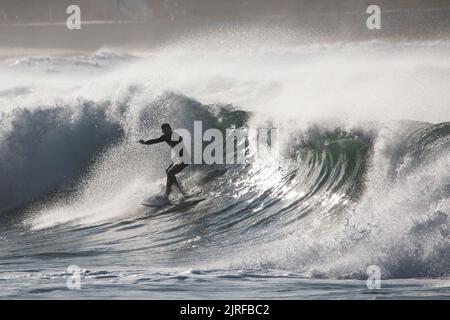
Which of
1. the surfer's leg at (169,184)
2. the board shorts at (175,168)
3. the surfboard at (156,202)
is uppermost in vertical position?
the board shorts at (175,168)

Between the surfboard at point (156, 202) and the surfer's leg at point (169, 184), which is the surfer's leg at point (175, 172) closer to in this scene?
the surfer's leg at point (169, 184)

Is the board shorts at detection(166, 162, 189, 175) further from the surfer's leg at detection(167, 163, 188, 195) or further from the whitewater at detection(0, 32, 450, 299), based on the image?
the whitewater at detection(0, 32, 450, 299)

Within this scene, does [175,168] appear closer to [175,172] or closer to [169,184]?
[175,172]

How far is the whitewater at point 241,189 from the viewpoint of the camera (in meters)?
9.25

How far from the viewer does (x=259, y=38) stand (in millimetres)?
22750

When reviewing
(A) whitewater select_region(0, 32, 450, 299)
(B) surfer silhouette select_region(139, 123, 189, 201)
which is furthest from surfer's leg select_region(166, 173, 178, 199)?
(A) whitewater select_region(0, 32, 450, 299)

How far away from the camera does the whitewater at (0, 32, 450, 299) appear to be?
30.3 feet

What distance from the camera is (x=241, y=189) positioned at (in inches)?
482

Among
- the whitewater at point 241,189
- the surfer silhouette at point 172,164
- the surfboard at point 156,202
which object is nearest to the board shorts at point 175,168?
the surfer silhouette at point 172,164

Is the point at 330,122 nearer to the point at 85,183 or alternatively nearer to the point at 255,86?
the point at 85,183

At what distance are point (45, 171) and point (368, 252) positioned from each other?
6.18 metres

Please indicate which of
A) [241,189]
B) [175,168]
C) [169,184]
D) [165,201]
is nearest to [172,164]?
[175,168]
